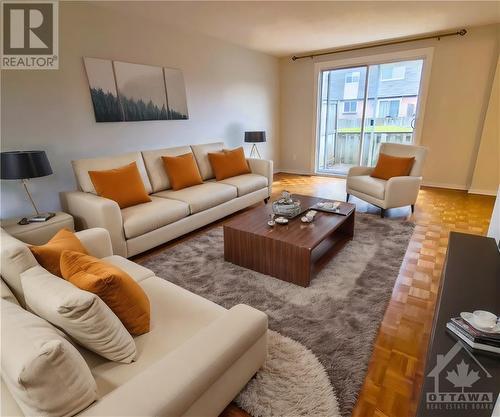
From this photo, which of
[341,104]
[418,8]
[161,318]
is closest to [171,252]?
[161,318]

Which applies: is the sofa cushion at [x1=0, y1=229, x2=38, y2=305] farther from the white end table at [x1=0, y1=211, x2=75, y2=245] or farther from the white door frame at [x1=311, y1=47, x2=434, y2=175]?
the white door frame at [x1=311, y1=47, x2=434, y2=175]

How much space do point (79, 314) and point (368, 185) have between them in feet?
11.4

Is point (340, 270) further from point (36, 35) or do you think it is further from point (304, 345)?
point (36, 35)

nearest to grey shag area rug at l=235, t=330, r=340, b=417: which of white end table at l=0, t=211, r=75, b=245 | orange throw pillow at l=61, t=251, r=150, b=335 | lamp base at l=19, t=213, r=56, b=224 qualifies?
orange throw pillow at l=61, t=251, r=150, b=335

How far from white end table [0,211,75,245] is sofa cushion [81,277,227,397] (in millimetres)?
1233

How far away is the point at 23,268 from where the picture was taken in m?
1.20

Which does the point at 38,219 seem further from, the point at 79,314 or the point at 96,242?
the point at 79,314

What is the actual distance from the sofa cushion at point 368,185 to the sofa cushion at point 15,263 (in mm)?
3384

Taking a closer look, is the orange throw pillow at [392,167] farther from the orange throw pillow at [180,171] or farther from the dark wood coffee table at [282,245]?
the orange throw pillow at [180,171]

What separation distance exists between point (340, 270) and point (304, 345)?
0.91m

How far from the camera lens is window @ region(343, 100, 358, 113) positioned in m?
5.52

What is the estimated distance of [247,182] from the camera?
375 cm

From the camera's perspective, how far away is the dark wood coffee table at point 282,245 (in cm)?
215

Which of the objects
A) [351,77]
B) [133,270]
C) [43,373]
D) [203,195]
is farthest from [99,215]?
[351,77]
